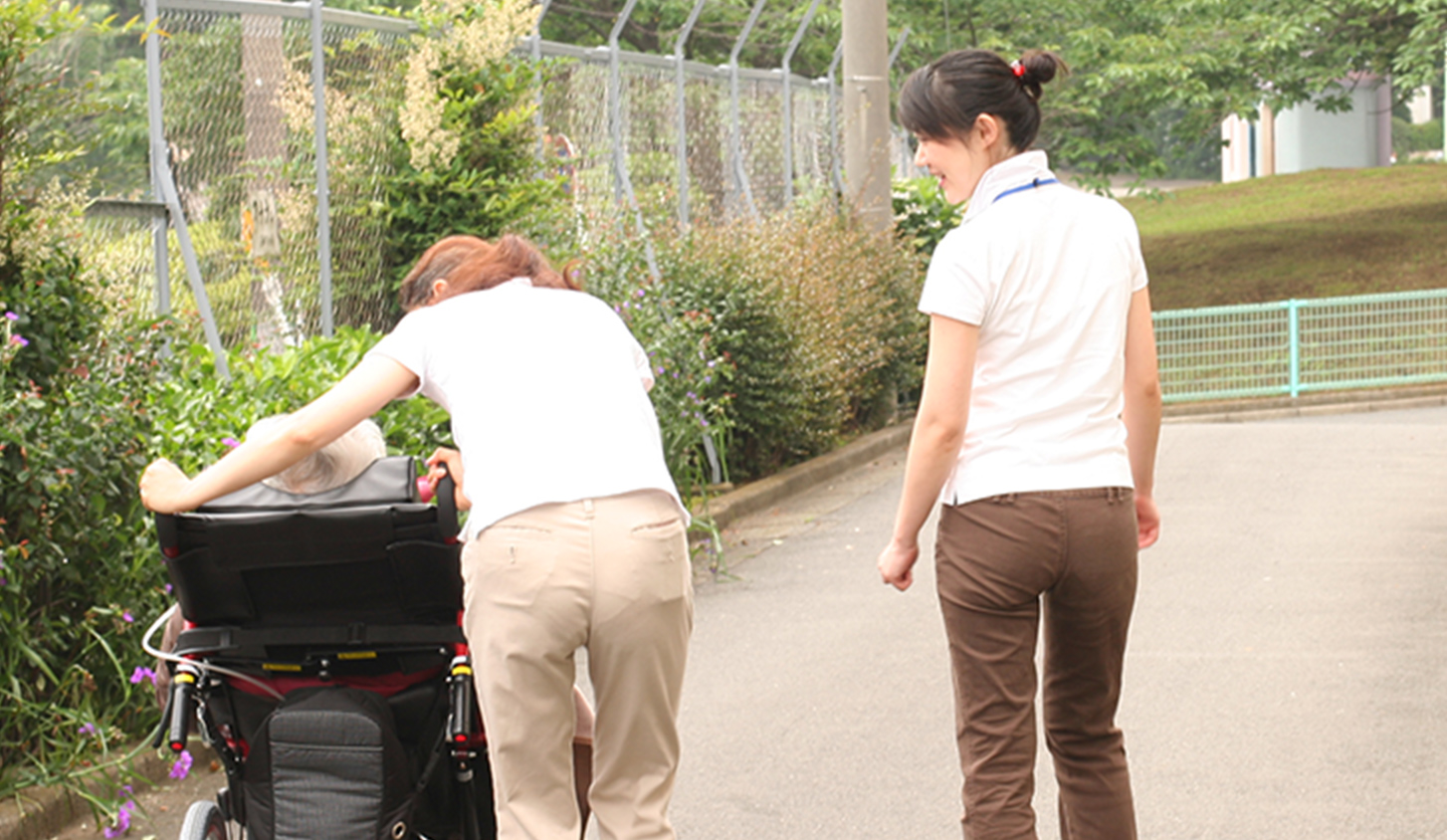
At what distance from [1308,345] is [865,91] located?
9555 millimetres

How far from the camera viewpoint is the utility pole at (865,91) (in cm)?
1395

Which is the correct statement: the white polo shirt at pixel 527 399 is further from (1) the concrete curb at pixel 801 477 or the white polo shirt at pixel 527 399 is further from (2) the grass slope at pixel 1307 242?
(2) the grass slope at pixel 1307 242

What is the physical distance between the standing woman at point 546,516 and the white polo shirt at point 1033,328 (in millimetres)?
628

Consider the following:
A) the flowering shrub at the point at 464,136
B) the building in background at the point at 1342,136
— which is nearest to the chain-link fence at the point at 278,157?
the flowering shrub at the point at 464,136

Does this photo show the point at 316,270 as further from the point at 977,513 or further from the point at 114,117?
the point at 977,513

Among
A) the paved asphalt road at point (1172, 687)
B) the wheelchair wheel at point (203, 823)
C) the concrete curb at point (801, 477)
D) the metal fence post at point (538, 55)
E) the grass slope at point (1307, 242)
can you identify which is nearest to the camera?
the wheelchair wheel at point (203, 823)

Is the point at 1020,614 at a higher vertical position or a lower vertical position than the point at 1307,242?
lower

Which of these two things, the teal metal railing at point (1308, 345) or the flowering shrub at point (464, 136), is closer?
the flowering shrub at point (464, 136)

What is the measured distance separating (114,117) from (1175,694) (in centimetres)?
513

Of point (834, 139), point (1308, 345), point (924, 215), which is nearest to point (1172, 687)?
point (924, 215)

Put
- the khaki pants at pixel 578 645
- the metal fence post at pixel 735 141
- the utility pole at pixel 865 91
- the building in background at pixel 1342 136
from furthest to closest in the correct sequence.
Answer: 1. the building in background at pixel 1342 136
2. the metal fence post at pixel 735 141
3. the utility pole at pixel 865 91
4. the khaki pants at pixel 578 645

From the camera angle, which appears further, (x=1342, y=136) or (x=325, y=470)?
(x=1342, y=136)

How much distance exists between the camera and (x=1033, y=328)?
10.6 feet

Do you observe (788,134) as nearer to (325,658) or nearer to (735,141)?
(735,141)
